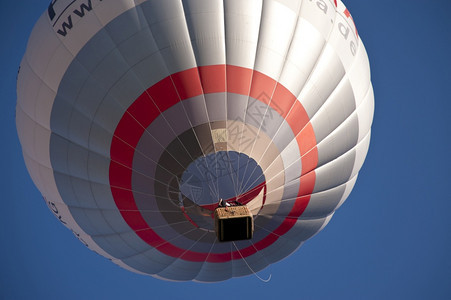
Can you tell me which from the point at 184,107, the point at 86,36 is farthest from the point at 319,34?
the point at 86,36

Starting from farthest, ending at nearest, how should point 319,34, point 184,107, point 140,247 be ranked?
point 140,247 < point 319,34 < point 184,107

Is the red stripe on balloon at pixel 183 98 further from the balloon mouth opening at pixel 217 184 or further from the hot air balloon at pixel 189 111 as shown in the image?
the balloon mouth opening at pixel 217 184

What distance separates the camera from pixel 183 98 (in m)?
8.11

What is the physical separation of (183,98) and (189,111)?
182 millimetres

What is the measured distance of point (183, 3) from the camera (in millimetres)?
8305

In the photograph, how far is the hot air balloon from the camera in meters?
8.14

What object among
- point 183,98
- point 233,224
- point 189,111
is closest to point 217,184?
point 233,224

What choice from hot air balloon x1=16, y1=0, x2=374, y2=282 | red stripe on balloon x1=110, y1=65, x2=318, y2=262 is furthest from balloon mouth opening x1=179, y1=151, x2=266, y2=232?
red stripe on balloon x1=110, y1=65, x2=318, y2=262

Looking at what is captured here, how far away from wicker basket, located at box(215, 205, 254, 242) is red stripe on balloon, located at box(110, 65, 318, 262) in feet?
3.91

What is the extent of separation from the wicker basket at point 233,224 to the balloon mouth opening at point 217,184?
411 mm

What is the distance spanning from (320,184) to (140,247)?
281 centimetres

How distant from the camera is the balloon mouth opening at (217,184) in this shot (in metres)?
8.25

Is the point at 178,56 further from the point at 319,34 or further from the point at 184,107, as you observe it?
the point at 319,34

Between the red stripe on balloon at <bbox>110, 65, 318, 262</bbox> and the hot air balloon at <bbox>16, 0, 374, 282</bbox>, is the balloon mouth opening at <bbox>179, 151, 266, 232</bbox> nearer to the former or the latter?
the hot air balloon at <bbox>16, 0, 374, 282</bbox>
